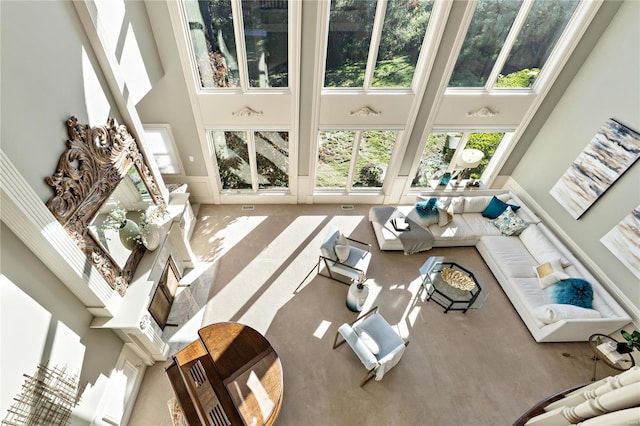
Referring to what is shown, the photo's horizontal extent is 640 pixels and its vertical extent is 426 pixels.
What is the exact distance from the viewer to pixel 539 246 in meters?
5.28

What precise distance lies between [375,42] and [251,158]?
A: 3068 millimetres

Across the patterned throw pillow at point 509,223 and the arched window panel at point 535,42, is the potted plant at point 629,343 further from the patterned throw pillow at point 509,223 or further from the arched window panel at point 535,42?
the arched window panel at point 535,42

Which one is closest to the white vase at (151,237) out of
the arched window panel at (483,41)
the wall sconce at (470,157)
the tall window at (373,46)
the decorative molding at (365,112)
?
the tall window at (373,46)

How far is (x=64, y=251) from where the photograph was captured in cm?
261

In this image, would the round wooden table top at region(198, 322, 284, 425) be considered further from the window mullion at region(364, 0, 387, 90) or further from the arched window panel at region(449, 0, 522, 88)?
the arched window panel at region(449, 0, 522, 88)

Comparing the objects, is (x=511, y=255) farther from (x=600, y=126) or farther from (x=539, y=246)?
(x=600, y=126)

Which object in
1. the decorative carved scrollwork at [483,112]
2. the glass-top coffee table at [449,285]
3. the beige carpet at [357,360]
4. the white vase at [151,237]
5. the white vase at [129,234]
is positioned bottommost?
the beige carpet at [357,360]

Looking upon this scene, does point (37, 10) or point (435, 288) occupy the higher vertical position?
point (37, 10)

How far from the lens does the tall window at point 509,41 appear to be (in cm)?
454

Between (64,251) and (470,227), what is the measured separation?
241 inches

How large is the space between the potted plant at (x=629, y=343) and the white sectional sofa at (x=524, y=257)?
0.97ft

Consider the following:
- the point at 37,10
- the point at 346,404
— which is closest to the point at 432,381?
the point at 346,404

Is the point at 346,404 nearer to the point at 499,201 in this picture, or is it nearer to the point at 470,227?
the point at 470,227

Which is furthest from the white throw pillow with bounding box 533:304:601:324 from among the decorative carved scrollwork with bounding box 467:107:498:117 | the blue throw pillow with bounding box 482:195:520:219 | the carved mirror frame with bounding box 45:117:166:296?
the carved mirror frame with bounding box 45:117:166:296
